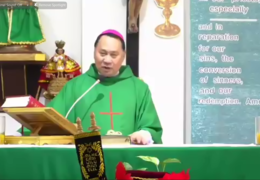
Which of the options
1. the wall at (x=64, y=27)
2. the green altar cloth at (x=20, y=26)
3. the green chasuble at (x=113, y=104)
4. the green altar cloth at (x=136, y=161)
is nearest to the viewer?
the green altar cloth at (x=136, y=161)

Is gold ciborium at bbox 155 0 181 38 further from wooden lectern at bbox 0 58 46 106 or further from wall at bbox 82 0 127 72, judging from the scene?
wooden lectern at bbox 0 58 46 106

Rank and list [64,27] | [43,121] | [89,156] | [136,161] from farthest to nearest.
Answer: [64,27], [43,121], [136,161], [89,156]

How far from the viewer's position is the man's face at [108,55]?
8.35 feet

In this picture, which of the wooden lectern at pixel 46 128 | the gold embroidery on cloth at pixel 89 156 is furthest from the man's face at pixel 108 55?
the gold embroidery on cloth at pixel 89 156

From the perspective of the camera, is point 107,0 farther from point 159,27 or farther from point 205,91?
point 205,91

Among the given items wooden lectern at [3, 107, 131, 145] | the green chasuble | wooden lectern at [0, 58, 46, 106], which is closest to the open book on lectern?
wooden lectern at [3, 107, 131, 145]

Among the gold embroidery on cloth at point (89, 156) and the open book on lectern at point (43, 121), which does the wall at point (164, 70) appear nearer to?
the open book on lectern at point (43, 121)

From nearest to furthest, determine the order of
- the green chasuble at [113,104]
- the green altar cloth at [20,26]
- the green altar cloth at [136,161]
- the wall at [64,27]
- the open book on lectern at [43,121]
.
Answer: the green altar cloth at [136,161], the open book on lectern at [43,121], the green chasuble at [113,104], the green altar cloth at [20,26], the wall at [64,27]

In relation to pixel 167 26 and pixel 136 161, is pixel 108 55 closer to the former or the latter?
pixel 167 26

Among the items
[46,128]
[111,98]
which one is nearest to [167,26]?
[111,98]

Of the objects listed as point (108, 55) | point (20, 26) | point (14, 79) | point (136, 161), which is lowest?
point (136, 161)

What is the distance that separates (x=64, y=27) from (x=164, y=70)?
838 millimetres

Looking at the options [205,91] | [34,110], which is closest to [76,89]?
[34,110]

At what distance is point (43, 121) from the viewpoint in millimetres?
1929
